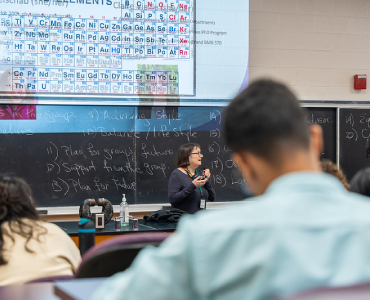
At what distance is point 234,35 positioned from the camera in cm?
513

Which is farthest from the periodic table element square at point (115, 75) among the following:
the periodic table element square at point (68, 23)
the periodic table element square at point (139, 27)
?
the periodic table element square at point (68, 23)

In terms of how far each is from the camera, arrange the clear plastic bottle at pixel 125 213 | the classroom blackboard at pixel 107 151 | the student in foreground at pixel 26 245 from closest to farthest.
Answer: the student in foreground at pixel 26 245, the clear plastic bottle at pixel 125 213, the classroom blackboard at pixel 107 151

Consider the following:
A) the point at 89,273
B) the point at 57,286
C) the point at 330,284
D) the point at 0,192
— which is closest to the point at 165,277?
the point at 330,284

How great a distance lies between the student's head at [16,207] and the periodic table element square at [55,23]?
124 inches

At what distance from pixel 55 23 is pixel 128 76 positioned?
0.86 m

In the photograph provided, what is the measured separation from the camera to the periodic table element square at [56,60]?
4688 millimetres

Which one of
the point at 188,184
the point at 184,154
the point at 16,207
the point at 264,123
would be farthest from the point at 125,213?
the point at 264,123

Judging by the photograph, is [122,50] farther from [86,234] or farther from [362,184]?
[362,184]

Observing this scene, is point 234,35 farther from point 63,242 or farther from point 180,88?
point 63,242

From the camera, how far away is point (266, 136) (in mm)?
717

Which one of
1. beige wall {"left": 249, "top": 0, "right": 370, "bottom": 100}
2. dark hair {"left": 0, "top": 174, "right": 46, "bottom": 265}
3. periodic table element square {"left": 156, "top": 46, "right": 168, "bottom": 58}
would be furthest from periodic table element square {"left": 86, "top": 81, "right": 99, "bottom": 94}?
dark hair {"left": 0, "top": 174, "right": 46, "bottom": 265}

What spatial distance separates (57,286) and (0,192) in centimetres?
101

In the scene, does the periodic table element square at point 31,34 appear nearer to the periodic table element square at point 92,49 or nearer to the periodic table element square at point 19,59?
the periodic table element square at point 19,59

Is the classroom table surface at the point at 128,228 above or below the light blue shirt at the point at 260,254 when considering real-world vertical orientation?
below
